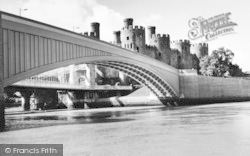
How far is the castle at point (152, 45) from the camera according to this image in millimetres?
86375

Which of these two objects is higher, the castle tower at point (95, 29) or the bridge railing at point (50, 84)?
the castle tower at point (95, 29)

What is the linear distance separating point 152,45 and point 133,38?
6464mm

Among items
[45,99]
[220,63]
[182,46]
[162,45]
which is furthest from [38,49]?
[182,46]

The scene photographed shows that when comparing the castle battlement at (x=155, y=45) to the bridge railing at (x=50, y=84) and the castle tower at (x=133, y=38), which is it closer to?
the castle tower at (x=133, y=38)

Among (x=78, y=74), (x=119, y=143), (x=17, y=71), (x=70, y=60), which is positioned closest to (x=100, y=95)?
(x=78, y=74)

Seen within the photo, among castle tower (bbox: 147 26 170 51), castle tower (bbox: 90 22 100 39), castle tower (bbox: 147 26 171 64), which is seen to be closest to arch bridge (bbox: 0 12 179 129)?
castle tower (bbox: 90 22 100 39)

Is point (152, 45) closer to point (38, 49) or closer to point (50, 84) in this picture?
point (50, 84)

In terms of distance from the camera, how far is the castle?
8638 cm

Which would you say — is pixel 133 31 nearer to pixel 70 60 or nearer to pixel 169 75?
pixel 169 75

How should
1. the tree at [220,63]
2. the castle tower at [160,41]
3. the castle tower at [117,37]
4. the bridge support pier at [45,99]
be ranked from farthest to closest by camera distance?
the castle tower at [117,37], the castle tower at [160,41], the tree at [220,63], the bridge support pier at [45,99]

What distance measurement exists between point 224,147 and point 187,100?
4877 centimetres

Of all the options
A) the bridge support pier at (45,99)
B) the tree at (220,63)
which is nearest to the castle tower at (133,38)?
the tree at (220,63)

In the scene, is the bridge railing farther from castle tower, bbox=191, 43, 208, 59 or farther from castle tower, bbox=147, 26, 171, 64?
castle tower, bbox=191, 43, 208, 59

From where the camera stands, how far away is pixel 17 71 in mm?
20562
